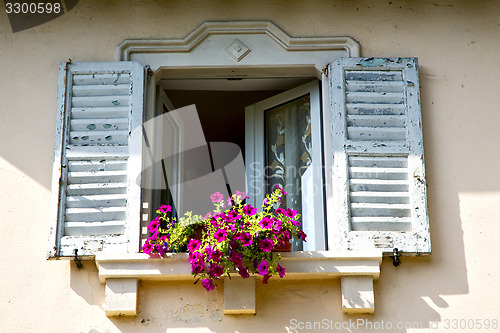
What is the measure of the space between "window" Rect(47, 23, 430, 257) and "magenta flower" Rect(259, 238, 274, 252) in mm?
471

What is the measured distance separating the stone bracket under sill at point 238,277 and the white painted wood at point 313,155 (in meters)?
0.42

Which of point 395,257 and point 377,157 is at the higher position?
point 377,157

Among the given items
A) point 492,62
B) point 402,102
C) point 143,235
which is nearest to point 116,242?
point 143,235

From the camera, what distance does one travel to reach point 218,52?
17.6 ft

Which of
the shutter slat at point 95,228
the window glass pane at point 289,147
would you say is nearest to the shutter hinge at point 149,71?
the window glass pane at point 289,147

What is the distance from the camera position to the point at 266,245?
4570 millimetres

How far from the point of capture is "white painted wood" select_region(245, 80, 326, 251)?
17.0 feet

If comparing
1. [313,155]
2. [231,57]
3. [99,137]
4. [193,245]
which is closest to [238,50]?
[231,57]

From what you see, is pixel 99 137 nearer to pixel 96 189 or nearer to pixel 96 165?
pixel 96 165

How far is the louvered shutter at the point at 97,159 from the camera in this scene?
4.86 m

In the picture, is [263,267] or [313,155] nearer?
[263,267]

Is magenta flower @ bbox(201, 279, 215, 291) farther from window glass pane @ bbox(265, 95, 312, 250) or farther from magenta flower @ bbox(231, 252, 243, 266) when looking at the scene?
window glass pane @ bbox(265, 95, 312, 250)

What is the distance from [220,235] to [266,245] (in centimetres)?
28

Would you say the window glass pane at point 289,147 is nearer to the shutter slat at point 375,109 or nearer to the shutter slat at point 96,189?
the shutter slat at point 375,109
